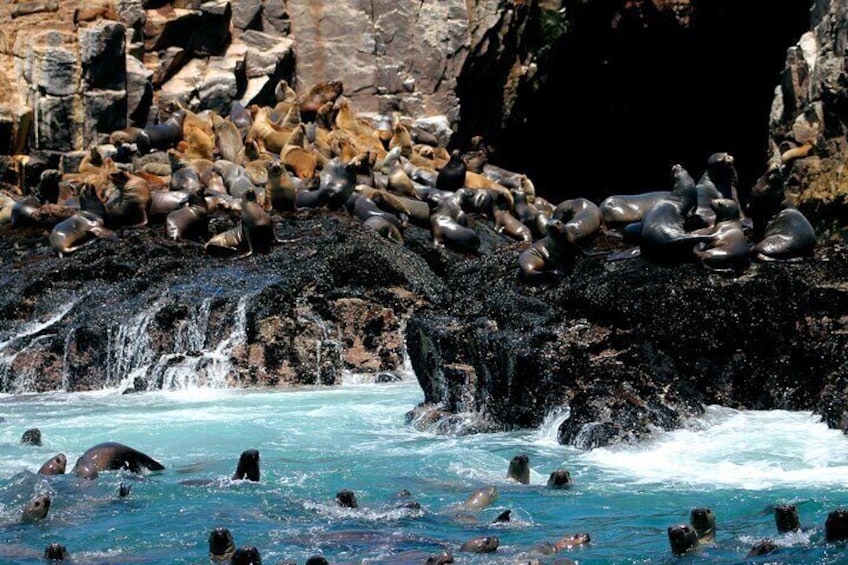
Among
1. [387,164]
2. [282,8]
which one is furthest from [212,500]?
[282,8]

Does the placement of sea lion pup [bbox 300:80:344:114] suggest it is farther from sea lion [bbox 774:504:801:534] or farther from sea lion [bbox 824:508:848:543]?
sea lion [bbox 824:508:848:543]


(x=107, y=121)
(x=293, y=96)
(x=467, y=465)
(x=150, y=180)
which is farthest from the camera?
(x=293, y=96)

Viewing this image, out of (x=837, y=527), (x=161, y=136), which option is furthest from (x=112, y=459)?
(x=161, y=136)

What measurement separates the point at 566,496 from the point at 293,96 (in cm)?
2281

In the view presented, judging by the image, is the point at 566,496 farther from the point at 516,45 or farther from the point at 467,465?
the point at 516,45

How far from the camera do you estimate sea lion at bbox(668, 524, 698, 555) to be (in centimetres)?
727

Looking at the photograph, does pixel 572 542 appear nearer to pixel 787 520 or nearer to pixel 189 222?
pixel 787 520

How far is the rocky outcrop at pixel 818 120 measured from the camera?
21.3 meters

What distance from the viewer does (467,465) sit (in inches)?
416

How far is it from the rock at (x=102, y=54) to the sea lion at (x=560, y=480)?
20517 millimetres

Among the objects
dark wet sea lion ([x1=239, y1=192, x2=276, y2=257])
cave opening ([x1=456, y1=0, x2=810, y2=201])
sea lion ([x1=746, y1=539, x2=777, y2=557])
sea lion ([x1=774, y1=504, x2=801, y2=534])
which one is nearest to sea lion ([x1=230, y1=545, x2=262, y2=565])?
sea lion ([x1=746, y1=539, x2=777, y2=557])

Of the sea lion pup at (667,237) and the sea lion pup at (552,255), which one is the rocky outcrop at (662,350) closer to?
the sea lion pup at (667,237)

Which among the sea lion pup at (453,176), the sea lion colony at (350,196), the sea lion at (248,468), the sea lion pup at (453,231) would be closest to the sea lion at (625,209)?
the sea lion colony at (350,196)

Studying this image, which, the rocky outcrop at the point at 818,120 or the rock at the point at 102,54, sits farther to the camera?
the rock at the point at 102,54
